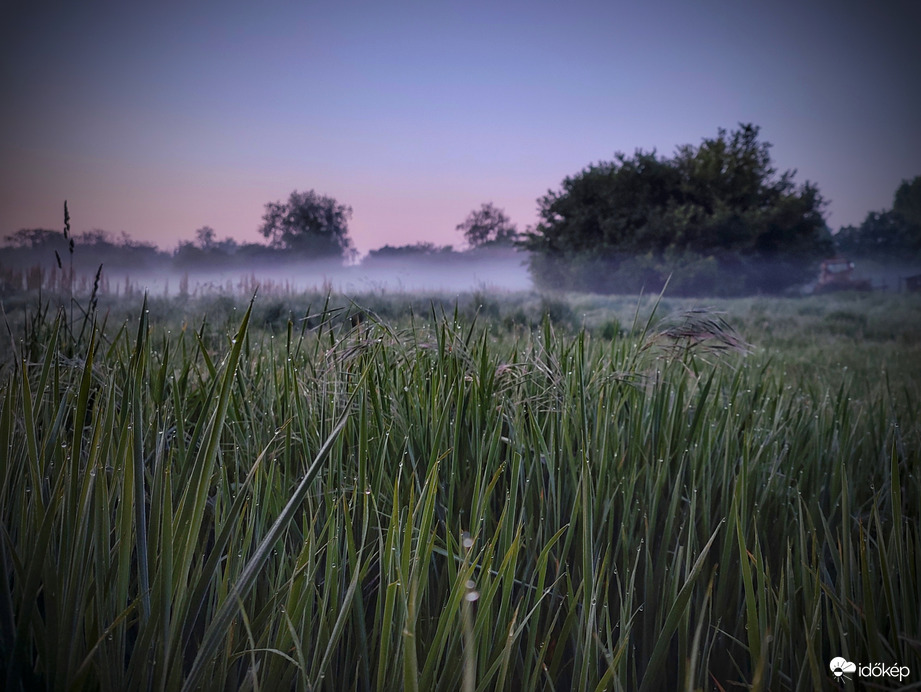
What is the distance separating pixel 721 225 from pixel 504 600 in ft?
31.3

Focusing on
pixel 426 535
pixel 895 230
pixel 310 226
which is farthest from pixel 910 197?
pixel 426 535

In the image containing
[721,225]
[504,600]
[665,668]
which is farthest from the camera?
[721,225]

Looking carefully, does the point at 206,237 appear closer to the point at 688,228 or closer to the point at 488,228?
the point at 488,228

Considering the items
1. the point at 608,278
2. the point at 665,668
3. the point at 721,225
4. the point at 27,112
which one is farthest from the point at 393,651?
the point at 721,225

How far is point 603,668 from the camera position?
0.69 meters

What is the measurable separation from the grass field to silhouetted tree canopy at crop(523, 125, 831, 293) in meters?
7.50

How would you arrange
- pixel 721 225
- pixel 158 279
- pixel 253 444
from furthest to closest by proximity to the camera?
1. pixel 721 225
2. pixel 158 279
3. pixel 253 444

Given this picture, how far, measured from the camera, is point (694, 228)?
8883mm

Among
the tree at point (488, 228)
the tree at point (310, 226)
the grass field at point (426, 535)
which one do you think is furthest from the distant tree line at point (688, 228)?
the grass field at point (426, 535)

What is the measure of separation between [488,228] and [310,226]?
6.29 ft

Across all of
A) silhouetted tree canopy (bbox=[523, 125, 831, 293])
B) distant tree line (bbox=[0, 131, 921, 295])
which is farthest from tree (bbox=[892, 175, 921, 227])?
silhouetted tree canopy (bbox=[523, 125, 831, 293])

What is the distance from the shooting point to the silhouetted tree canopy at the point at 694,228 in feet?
29.2

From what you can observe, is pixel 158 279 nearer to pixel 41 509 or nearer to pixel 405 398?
pixel 405 398

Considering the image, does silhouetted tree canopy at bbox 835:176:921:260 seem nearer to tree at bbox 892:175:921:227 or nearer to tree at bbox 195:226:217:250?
tree at bbox 892:175:921:227
